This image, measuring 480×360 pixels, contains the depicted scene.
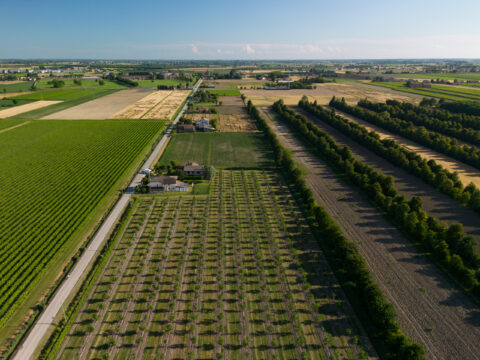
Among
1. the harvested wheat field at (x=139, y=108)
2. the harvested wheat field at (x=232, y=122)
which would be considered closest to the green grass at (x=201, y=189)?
the harvested wheat field at (x=232, y=122)

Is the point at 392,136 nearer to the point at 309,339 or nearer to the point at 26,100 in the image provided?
the point at 309,339

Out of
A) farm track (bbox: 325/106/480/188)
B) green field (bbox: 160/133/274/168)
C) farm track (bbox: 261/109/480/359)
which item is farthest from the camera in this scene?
green field (bbox: 160/133/274/168)

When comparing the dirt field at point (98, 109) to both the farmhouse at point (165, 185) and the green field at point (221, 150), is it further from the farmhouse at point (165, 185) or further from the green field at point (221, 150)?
the farmhouse at point (165, 185)

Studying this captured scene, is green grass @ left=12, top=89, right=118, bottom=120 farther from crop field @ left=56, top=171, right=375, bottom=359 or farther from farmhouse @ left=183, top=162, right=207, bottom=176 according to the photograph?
crop field @ left=56, top=171, right=375, bottom=359

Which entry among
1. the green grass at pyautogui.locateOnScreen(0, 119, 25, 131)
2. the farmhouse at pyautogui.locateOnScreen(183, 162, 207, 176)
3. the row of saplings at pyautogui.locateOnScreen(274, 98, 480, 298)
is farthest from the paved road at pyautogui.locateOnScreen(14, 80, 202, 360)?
the green grass at pyautogui.locateOnScreen(0, 119, 25, 131)

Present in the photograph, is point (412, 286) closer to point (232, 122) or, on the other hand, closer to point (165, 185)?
point (165, 185)

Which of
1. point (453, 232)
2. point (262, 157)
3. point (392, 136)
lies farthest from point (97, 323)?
point (392, 136)
